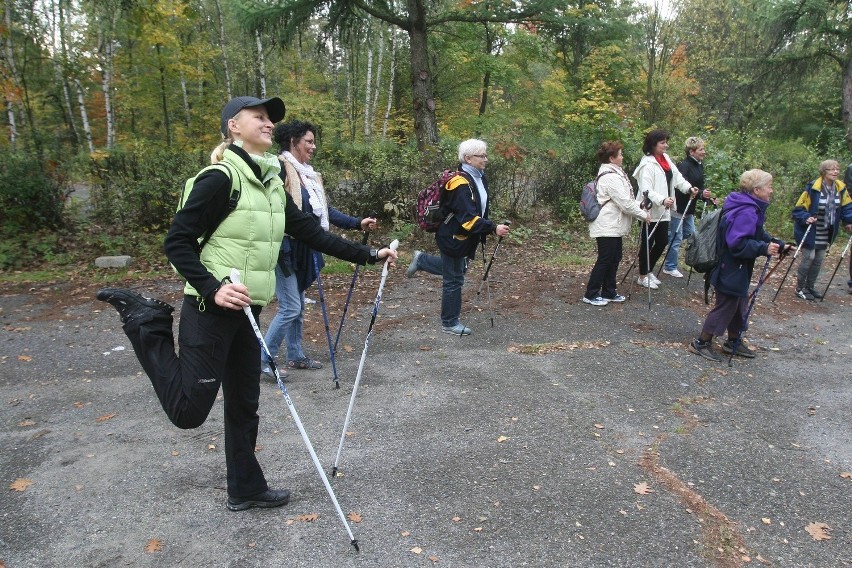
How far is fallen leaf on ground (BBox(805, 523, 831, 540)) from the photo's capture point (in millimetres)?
3303

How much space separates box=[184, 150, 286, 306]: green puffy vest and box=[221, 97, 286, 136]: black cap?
215 mm

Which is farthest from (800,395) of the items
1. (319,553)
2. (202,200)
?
(202,200)

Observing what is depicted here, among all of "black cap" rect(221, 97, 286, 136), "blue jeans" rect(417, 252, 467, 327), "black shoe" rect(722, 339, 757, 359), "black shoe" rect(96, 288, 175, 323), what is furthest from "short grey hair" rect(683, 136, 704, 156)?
"black shoe" rect(96, 288, 175, 323)

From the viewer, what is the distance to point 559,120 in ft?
74.6

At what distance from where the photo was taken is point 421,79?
12328 mm

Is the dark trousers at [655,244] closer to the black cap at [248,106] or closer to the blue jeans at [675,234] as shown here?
the blue jeans at [675,234]

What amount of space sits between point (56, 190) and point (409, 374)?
8121 millimetres

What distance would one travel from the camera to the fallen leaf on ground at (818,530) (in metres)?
3.30

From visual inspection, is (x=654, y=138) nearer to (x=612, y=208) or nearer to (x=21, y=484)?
(x=612, y=208)

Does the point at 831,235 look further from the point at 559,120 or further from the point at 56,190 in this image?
the point at 559,120

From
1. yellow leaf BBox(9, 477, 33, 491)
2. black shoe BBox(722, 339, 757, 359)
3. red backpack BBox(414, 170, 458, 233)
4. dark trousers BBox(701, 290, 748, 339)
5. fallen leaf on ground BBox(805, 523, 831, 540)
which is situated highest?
red backpack BBox(414, 170, 458, 233)

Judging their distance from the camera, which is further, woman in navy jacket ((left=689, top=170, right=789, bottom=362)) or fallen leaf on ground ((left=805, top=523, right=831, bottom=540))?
woman in navy jacket ((left=689, top=170, right=789, bottom=362))

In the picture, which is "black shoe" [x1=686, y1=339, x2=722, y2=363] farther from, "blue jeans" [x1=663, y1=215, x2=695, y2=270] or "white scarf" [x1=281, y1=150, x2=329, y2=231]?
"white scarf" [x1=281, y1=150, x2=329, y2=231]

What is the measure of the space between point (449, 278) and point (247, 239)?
12.0ft
